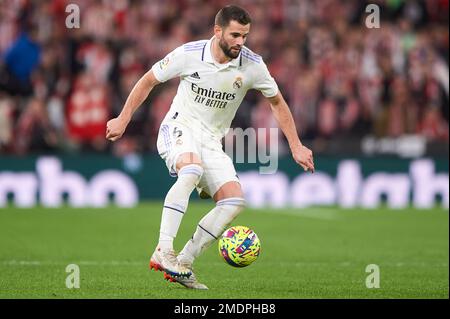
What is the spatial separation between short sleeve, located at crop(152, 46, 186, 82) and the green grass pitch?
1.84 meters

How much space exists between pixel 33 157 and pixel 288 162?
482 centimetres

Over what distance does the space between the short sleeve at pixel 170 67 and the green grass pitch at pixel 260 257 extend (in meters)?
1.84

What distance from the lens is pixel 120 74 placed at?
20.2 m

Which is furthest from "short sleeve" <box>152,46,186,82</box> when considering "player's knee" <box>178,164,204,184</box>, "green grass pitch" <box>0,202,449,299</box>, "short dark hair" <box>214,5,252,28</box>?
"green grass pitch" <box>0,202,449,299</box>

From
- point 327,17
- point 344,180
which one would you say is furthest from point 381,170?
point 327,17

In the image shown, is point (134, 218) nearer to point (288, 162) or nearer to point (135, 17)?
point (288, 162)


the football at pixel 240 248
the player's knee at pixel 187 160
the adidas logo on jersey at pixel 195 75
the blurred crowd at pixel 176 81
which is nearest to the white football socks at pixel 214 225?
the football at pixel 240 248

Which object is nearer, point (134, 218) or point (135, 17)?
point (134, 218)

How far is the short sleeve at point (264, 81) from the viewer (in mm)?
9125

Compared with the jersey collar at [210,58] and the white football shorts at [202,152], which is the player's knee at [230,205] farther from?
the jersey collar at [210,58]

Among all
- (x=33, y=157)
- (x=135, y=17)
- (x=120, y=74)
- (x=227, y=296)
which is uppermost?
(x=135, y=17)

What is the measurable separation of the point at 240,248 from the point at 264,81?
4.89 ft

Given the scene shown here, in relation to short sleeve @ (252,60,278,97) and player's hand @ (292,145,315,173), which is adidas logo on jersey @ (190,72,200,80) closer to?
short sleeve @ (252,60,278,97)

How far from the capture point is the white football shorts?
8977mm
